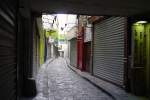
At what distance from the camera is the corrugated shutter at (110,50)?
15797 mm

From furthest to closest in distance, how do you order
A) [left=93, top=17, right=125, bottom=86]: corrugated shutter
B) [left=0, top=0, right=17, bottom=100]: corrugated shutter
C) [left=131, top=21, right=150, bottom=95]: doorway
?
[left=93, top=17, right=125, bottom=86]: corrugated shutter → [left=131, top=21, right=150, bottom=95]: doorway → [left=0, top=0, right=17, bottom=100]: corrugated shutter

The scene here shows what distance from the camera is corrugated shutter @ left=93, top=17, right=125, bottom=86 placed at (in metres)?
15.8

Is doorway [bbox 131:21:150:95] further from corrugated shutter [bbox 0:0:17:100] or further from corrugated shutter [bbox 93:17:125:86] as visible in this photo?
corrugated shutter [bbox 0:0:17:100]

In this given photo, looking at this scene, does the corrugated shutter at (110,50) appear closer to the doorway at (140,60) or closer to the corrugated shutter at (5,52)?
the doorway at (140,60)

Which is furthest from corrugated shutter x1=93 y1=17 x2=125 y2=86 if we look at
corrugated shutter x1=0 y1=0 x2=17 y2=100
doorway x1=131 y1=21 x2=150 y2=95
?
corrugated shutter x1=0 y1=0 x2=17 y2=100

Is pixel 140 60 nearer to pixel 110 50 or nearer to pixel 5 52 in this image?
pixel 110 50

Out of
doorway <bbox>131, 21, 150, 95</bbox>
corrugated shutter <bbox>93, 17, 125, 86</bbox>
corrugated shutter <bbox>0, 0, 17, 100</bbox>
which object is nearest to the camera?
corrugated shutter <bbox>0, 0, 17, 100</bbox>

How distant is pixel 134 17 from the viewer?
45.8ft

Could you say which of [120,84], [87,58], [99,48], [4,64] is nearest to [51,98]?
[120,84]

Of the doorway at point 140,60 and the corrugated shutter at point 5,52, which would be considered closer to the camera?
the corrugated shutter at point 5,52

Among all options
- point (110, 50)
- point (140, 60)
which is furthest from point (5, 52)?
point (110, 50)

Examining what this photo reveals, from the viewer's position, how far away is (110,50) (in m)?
17.8

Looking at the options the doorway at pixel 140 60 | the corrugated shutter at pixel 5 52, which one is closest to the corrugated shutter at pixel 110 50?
the doorway at pixel 140 60

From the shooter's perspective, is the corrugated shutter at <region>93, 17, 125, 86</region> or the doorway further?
the corrugated shutter at <region>93, 17, 125, 86</region>
